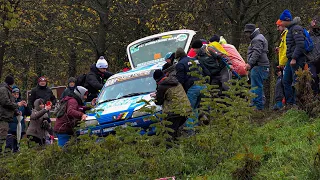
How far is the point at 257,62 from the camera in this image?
1244cm

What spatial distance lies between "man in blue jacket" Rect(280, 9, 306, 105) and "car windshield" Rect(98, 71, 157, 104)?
2.79 metres

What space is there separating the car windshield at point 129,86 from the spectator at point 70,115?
1.60 m

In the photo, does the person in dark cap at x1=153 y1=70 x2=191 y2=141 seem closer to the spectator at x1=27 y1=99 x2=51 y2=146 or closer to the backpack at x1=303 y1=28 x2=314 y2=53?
the backpack at x1=303 y1=28 x2=314 y2=53

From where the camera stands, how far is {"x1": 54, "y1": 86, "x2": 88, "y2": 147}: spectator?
33.7 ft

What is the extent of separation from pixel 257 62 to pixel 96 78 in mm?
4060

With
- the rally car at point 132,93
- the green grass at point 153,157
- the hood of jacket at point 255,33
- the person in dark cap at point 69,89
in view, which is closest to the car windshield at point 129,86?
the rally car at point 132,93

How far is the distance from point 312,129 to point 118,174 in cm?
301

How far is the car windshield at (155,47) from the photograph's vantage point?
16.4 m

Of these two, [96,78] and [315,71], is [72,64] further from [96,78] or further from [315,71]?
[315,71]

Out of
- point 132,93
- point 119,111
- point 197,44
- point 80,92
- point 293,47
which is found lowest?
point 119,111

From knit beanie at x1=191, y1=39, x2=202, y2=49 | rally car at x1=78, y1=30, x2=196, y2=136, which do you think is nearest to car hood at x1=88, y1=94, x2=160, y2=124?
rally car at x1=78, y1=30, x2=196, y2=136

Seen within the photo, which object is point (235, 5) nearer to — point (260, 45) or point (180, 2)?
point (180, 2)

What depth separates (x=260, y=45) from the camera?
12.3 metres

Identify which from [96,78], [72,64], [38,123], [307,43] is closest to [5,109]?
[38,123]
